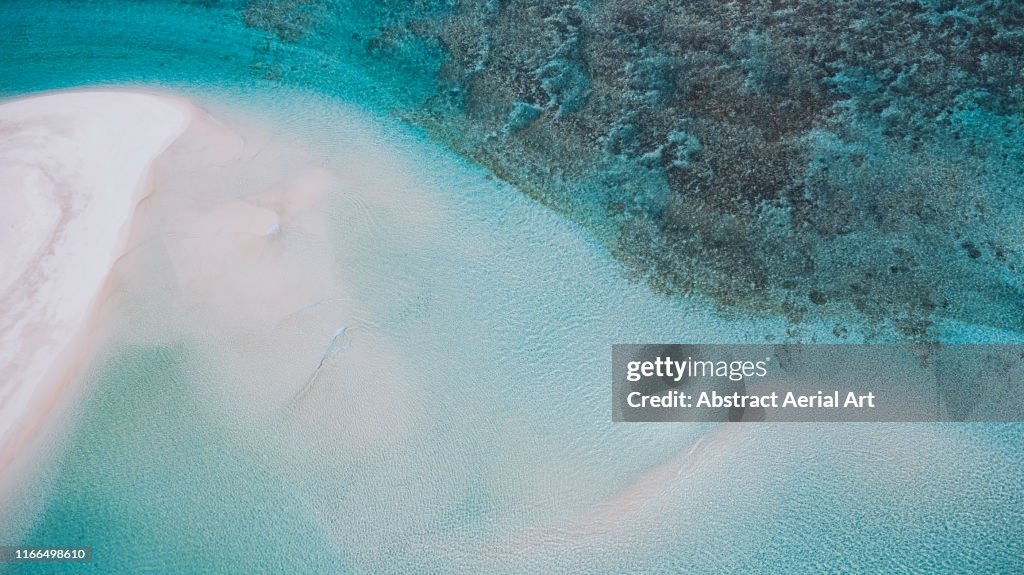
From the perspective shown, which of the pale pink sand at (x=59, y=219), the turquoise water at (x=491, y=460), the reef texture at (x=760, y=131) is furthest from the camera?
the reef texture at (x=760, y=131)

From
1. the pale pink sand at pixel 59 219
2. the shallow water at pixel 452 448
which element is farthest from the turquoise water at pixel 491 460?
the pale pink sand at pixel 59 219

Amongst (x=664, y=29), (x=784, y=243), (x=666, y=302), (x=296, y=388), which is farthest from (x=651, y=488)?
(x=664, y=29)

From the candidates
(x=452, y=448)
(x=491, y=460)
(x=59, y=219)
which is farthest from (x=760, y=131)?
(x=59, y=219)

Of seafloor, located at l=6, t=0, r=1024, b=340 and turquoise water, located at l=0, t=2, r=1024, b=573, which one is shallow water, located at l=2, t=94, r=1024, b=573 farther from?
seafloor, located at l=6, t=0, r=1024, b=340

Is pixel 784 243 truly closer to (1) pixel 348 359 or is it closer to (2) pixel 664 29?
(2) pixel 664 29

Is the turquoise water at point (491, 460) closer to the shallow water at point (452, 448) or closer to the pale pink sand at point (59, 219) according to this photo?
the shallow water at point (452, 448)

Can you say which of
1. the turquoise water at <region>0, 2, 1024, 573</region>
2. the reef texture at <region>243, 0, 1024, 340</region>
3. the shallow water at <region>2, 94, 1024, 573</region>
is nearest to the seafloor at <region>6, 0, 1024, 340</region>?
the reef texture at <region>243, 0, 1024, 340</region>

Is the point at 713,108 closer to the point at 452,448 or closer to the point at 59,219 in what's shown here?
the point at 452,448
